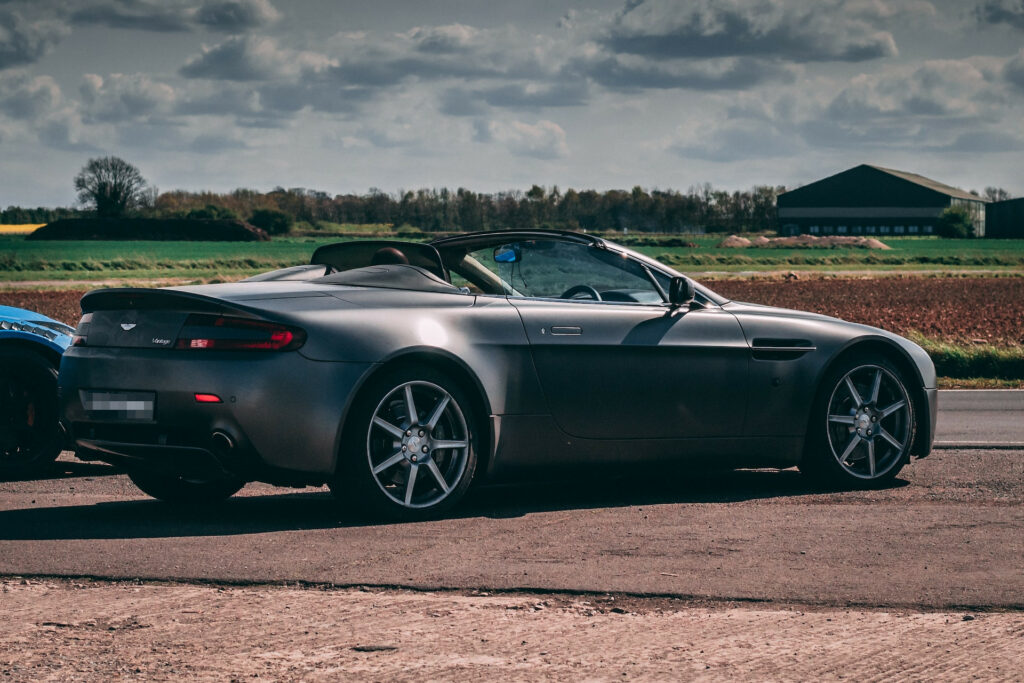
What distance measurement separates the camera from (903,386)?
26.1ft

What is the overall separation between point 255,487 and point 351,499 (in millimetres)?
1885

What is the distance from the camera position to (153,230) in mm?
102625

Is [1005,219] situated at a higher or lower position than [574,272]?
higher

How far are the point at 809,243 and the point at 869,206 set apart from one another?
2597cm

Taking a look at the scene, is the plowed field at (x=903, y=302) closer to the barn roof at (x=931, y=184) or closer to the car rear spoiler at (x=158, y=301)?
the car rear spoiler at (x=158, y=301)

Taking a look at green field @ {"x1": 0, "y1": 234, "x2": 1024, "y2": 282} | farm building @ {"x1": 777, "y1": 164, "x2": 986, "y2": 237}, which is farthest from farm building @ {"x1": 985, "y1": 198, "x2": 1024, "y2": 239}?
green field @ {"x1": 0, "y1": 234, "x2": 1024, "y2": 282}

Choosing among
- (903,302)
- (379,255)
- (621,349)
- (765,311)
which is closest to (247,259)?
(903,302)

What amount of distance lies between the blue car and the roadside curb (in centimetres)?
598

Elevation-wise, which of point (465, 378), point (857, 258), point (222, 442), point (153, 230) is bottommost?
point (222, 442)

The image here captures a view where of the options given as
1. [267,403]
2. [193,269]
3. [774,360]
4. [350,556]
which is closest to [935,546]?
[774,360]

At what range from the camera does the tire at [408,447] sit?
647 centimetres

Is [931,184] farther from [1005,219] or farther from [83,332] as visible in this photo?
[83,332]

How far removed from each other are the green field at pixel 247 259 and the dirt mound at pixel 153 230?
192 cm

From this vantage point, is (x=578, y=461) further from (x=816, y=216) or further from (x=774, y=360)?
(x=816, y=216)
